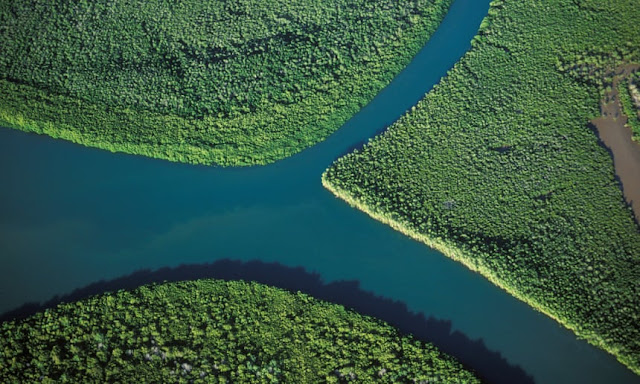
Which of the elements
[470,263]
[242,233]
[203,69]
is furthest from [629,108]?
[203,69]

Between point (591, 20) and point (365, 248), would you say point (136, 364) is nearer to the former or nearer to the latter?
point (365, 248)

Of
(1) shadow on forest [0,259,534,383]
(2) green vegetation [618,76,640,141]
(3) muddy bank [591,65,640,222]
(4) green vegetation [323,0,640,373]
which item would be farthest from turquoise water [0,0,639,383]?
(2) green vegetation [618,76,640,141]

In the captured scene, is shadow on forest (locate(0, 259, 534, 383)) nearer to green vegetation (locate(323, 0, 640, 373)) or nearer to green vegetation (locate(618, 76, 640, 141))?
green vegetation (locate(323, 0, 640, 373))

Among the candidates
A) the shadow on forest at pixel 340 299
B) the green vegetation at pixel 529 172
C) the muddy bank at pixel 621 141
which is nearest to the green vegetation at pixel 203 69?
the green vegetation at pixel 529 172

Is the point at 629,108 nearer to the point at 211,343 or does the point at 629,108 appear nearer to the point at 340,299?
the point at 340,299

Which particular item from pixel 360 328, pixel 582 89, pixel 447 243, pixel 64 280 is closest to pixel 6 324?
pixel 64 280
